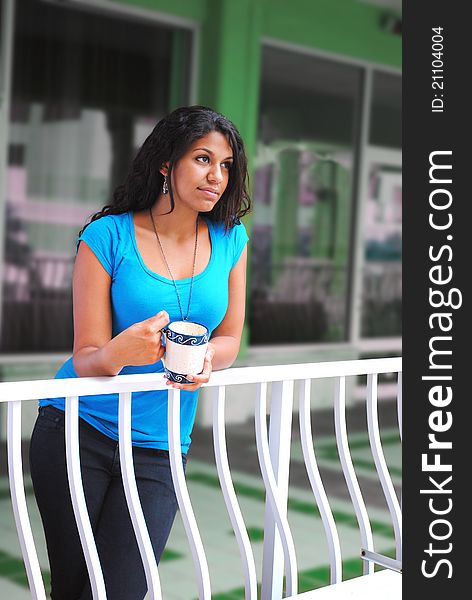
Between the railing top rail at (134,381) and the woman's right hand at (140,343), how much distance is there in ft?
0.23

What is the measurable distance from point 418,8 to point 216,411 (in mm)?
1071

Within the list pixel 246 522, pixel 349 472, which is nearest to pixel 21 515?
pixel 349 472

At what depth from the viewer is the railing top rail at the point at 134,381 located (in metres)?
1.87

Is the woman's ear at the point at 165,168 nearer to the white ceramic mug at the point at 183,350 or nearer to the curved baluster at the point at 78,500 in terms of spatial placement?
the white ceramic mug at the point at 183,350

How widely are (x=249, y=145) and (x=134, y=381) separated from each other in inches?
205

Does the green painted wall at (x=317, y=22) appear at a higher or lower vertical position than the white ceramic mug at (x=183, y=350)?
higher

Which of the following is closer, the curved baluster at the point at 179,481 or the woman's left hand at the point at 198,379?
the woman's left hand at the point at 198,379

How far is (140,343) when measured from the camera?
6.33 ft

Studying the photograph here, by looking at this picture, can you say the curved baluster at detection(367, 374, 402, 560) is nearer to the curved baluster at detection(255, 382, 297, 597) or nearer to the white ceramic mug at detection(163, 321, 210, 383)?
the curved baluster at detection(255, 382, 297, 597)

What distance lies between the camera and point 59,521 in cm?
216

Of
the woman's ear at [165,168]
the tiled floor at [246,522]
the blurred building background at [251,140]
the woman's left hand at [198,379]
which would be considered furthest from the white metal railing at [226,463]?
the blurred building background at [251,140]

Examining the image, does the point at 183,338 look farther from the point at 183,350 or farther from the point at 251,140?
the point at 251,140

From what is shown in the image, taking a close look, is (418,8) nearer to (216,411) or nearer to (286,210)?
(216,411)

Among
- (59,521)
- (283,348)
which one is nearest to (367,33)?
(283,348)
